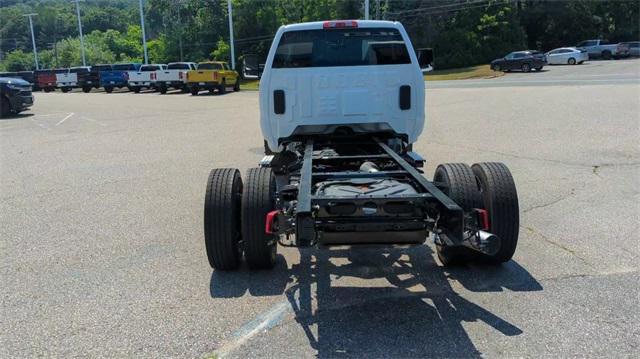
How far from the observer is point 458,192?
443 centimetres

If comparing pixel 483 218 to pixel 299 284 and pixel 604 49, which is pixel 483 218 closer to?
pixel 299 284

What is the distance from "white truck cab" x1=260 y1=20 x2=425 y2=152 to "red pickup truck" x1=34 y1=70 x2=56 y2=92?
41587mm

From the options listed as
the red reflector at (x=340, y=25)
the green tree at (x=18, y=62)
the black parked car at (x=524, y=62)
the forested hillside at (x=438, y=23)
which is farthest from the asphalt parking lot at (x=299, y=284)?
the green tree at (x=18, y=62)

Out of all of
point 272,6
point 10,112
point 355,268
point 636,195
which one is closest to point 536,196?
point 636,195

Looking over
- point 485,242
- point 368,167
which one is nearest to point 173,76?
point 368,167

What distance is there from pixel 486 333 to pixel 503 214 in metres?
1.18

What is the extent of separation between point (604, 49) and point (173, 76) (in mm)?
40974

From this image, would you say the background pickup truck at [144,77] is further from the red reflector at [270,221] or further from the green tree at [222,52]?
the red reflector at [270,221]

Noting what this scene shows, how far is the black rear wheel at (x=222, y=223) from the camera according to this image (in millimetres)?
4527

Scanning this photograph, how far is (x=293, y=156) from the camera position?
6742 millimetres

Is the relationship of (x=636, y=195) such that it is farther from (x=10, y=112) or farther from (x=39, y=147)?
(x=10, y=112)

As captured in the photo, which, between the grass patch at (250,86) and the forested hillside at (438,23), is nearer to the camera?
the grass patch at (250,86)

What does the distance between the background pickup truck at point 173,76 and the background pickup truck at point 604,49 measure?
38643 mm

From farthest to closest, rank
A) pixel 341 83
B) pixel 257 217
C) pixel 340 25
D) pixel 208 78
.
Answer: pixel 208 78
pixel 340 25
pixel 341 83
pixel 257 217
